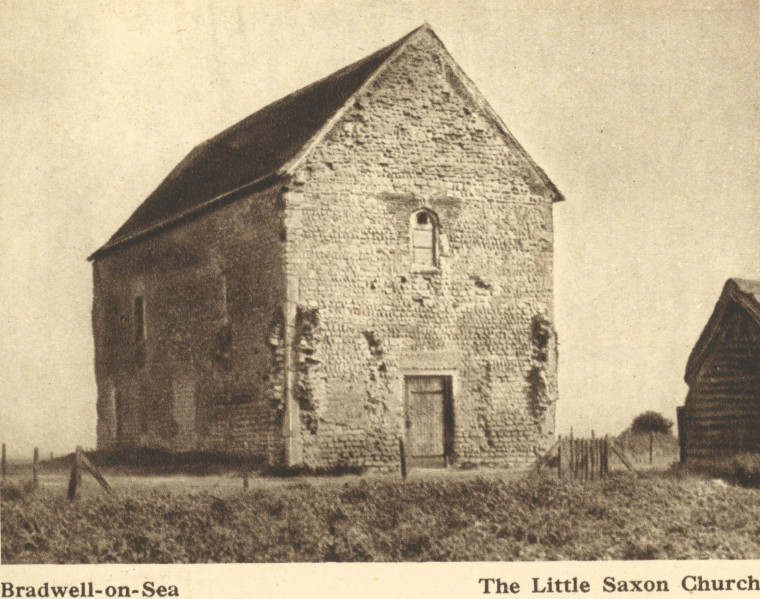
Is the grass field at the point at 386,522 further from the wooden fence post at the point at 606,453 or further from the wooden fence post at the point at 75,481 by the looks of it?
the wooden fence post at the point at 606,453

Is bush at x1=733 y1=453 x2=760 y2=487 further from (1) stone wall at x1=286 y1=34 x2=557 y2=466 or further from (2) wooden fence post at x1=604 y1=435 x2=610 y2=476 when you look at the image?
(1) stone wall at x1=286 y1=34 x2=557 y2=466

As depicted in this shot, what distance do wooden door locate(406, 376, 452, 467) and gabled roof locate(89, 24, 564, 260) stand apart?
14.2 ft

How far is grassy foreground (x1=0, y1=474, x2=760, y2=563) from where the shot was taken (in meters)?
16.5

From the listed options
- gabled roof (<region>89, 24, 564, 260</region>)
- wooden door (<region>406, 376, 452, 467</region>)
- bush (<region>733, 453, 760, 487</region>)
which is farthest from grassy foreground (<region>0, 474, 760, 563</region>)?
gabled roof (<region>89, 24, 564, 260</region>)

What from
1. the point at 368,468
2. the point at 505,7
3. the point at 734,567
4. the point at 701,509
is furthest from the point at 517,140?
the point at 734,567

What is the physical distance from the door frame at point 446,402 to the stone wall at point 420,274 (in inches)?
2.2

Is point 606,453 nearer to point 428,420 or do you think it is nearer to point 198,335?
point 428,420

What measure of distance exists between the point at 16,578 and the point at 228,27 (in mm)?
8401

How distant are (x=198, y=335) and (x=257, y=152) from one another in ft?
12.4

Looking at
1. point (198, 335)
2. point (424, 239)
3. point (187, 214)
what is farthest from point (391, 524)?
point (187, 214)

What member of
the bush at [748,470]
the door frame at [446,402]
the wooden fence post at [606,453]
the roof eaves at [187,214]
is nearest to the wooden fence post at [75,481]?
the roof eaves at [187,214]

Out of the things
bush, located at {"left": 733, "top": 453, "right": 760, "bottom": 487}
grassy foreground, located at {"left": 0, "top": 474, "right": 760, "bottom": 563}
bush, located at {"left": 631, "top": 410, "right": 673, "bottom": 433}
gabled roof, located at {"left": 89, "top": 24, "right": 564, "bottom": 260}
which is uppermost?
gabled roof, located at {"left": 89, "top": 24, "right": 564, "bottom": 260}

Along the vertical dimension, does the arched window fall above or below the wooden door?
above

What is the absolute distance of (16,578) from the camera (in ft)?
52.4
